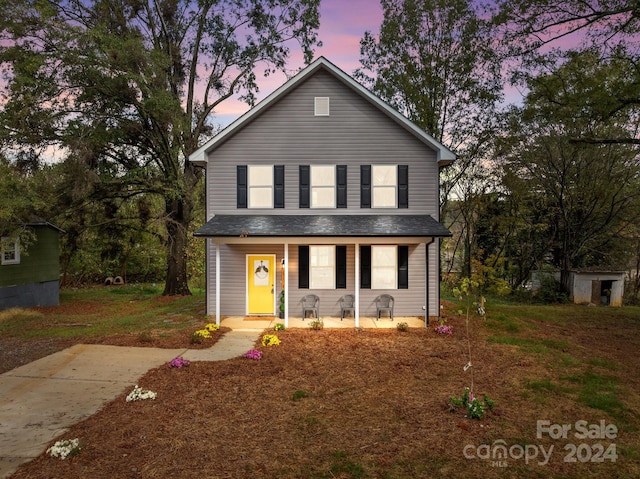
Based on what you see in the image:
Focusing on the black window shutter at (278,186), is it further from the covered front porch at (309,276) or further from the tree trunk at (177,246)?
the tree trunk at (177,246)

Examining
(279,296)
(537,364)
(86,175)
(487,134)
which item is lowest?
(537,364)

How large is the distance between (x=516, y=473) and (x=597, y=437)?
1938mm

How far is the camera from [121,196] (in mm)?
18750

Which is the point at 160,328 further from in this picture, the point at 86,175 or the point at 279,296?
the point at 86,175

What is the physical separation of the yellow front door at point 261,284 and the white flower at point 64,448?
28.9 feet

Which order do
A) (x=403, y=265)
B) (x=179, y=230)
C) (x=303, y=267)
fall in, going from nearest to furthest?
(x=303, y=267)
(x=403, y=265)
(x=179, y=230)

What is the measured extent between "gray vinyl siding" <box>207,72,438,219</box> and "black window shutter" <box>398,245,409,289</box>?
1.56 meters

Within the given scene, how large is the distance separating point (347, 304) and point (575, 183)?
16.4 m

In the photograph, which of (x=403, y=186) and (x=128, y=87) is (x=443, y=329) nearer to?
(x=403, y=186)

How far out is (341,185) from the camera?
14.0 m

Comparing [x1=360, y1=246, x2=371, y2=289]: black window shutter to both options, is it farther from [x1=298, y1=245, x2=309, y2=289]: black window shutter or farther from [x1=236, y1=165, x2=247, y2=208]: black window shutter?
[x1=236, y1=165, x2=247, y2=208]: black window shutter

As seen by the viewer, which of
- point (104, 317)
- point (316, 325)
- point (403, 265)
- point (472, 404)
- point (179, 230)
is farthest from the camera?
point (179, 230)

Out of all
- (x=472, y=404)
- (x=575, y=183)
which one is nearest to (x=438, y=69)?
(x=575, y=183)

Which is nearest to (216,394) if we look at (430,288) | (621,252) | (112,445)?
(112,445)
